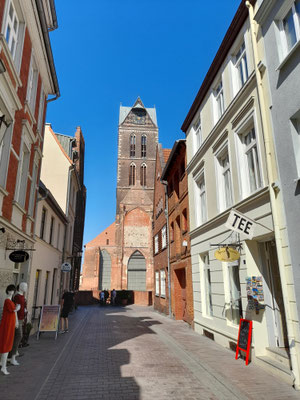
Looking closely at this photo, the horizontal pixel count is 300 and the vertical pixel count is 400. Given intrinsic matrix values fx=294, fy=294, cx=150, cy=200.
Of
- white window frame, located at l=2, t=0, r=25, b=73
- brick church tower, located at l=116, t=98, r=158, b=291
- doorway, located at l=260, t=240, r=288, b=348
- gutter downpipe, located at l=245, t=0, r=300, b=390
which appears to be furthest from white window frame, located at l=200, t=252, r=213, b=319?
brick church tower, located at l=116, t=98, r=158, b=291

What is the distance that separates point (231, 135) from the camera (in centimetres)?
877

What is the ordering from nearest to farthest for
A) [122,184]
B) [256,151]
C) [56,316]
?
1. [256,151]
2. [56,316]
3. [122,184]

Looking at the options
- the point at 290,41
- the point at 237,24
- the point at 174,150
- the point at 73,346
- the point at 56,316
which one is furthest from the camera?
the point at 174,150

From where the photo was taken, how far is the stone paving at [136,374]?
5.08m

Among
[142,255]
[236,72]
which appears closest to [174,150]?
[236,72]

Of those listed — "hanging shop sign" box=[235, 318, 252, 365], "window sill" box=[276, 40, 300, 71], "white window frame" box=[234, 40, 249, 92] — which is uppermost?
"white window frame" box=[234, 40, 249, 92]

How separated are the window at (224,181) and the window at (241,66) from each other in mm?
2067

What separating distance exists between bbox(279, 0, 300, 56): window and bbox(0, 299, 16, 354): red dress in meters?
8.09

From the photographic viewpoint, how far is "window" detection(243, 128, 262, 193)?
7.54 metres

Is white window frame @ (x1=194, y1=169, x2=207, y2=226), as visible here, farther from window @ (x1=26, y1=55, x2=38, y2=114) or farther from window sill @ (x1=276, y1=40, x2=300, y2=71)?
window @ (x1=26, y1=55, x2=38, y2=114)

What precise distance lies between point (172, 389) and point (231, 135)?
6.68 meters

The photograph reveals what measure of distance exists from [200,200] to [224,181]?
283 centimetres

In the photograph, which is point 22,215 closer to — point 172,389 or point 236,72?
point 172,389

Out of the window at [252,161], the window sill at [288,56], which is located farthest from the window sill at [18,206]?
the window sill at [288,56]
